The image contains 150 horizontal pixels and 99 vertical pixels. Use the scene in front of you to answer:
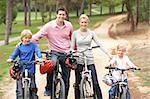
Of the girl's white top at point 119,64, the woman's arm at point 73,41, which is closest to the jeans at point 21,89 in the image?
the woman's arm at point 73,41

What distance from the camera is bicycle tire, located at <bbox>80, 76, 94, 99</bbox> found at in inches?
313

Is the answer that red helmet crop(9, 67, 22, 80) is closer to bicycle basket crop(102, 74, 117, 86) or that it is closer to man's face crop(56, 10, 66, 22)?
man's face crop(56, 10, 66, 22)

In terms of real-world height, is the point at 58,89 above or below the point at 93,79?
below

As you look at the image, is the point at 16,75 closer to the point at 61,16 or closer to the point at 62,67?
the point at 62,67

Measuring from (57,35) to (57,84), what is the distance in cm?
97

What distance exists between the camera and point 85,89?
315 inches

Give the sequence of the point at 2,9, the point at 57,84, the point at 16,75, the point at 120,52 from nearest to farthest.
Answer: the point at 120,52
the point at 16,75
the point at 57,84
the point at 2,9

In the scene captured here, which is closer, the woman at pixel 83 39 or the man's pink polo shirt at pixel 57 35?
the woman at pixel 83 39

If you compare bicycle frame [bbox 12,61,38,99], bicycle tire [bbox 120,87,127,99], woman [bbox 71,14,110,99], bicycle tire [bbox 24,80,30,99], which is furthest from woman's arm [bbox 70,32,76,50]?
bicycle tire [bbox 120,87,127,99]

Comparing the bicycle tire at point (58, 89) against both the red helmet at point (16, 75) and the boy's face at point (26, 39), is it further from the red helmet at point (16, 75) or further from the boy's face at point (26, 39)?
the boy's face at point (26, 39)

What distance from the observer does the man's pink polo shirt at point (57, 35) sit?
817cm

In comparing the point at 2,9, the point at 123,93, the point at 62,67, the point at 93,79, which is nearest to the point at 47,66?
the point at 62,67

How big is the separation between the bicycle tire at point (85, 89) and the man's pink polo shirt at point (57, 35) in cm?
76

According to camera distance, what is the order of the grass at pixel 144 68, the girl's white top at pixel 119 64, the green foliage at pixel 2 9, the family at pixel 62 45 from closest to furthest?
the girl's white top at pixel 119 64 → the family at pixel 62 45 → the grass at pixel 144 68 → the green foliage at pixel 2 9
